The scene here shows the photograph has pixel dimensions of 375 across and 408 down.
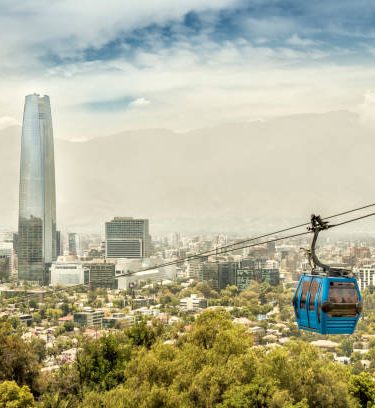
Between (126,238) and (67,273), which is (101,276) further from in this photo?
(126,238)

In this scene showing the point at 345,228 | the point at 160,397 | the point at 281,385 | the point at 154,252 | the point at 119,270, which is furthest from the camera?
the point at 345,228

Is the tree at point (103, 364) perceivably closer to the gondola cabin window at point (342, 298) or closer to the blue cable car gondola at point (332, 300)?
the blue cable car gondola at point (332, 300)

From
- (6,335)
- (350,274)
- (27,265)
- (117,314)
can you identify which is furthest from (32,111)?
(350,274)

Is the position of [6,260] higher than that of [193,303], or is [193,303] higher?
[6,260]

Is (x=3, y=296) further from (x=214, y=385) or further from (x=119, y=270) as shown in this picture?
(x=214, y=385)

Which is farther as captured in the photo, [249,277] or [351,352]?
[249,277]

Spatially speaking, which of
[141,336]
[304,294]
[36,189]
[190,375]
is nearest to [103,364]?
[141,336]
